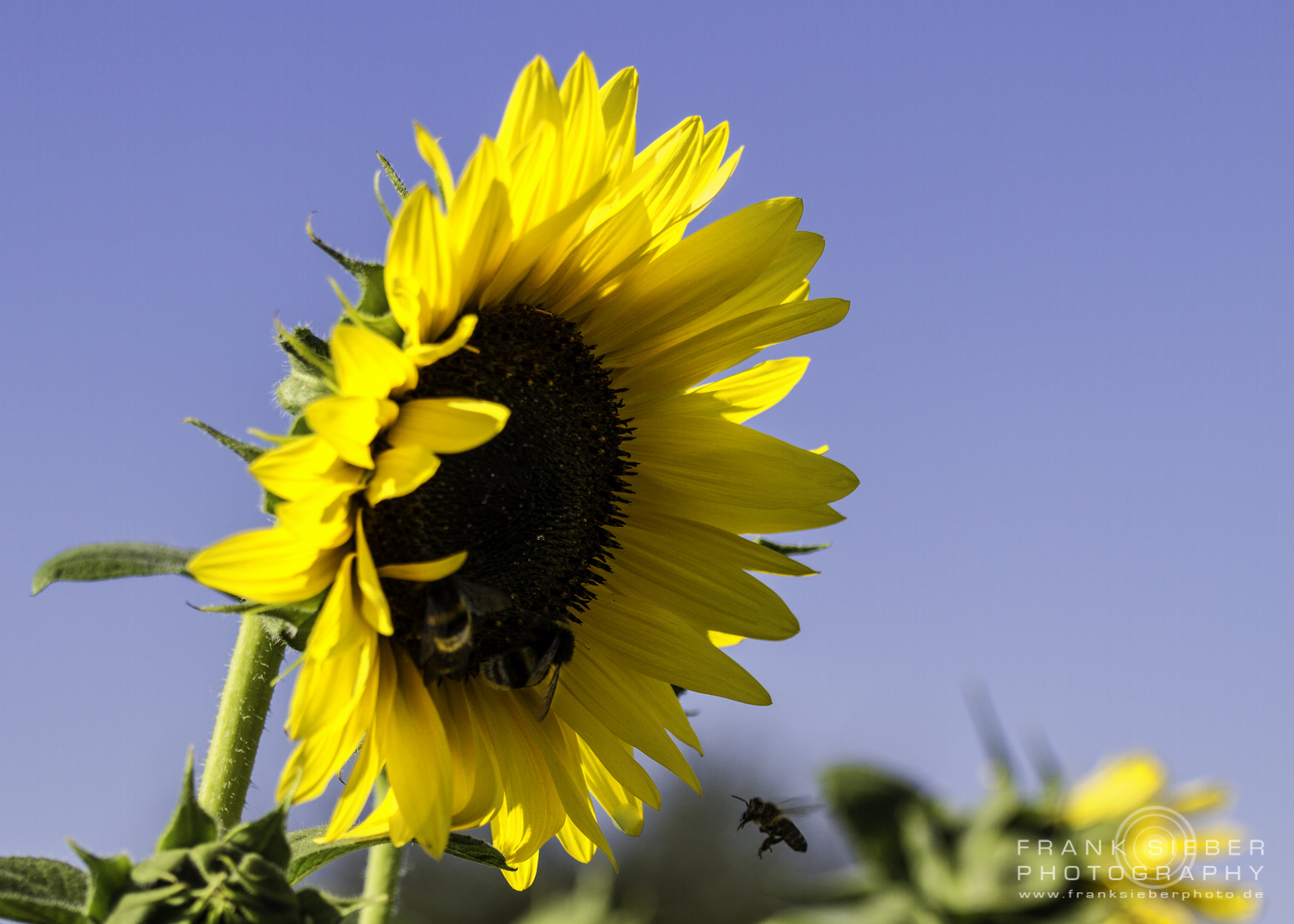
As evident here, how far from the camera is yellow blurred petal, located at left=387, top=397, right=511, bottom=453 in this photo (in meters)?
1.68

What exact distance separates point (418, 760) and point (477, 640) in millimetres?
Result: 317

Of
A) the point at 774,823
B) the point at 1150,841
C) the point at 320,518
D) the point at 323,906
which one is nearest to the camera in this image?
the point at 323,906

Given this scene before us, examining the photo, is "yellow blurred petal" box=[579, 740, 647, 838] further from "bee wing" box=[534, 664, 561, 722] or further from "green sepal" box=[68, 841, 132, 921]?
"green sepal" box=[68, 841, 132, 921]

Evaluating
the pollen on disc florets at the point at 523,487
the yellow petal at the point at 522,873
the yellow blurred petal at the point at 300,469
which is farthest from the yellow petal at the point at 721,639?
the yellow blurred petal at the point at 300,469

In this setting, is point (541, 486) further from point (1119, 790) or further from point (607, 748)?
point (1119, 790)

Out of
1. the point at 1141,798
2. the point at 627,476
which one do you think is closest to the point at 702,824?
the point at 1141,798

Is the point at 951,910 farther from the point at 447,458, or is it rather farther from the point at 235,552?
the point at 235,552

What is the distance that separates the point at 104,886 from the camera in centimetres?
157

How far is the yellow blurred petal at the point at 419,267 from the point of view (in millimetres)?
1657

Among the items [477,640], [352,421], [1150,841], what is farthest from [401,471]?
[1150,841]

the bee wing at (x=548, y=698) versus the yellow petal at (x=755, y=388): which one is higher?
the yellow petal at (x=755, y=388)

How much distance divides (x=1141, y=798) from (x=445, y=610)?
3612 mm

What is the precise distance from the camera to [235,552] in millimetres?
1566

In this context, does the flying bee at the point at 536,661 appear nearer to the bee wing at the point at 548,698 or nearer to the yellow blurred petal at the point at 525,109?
the bee wing at the point at 548,698
